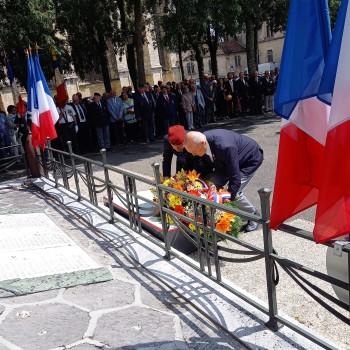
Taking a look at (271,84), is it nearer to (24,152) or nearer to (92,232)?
(24,152)

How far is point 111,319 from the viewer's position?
11.8 ft

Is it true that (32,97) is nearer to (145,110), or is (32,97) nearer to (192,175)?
(192,175)

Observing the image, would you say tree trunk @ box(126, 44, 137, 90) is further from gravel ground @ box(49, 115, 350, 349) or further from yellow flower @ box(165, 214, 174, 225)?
yellow flower @ box(165, 214, 174, 225)

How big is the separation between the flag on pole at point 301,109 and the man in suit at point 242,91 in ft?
46.8

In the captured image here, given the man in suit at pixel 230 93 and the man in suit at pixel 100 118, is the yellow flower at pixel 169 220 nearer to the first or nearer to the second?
the man in suit at pixel 100 118

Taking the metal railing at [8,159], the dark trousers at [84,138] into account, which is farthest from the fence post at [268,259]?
the dark trousers at [84,138]

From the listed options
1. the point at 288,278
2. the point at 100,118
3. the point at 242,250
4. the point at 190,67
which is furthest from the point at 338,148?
the point at 190,67

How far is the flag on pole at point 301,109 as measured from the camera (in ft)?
8.13

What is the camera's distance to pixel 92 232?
5949 millimetres

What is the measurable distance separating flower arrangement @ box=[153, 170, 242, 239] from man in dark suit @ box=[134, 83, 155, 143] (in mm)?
8630

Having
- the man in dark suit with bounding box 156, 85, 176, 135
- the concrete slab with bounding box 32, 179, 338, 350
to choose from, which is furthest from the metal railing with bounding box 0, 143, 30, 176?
the concrete slab with bounding box 32, 179, 338, 350

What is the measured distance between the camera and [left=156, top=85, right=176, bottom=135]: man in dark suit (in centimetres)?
1410

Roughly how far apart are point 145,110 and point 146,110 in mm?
32

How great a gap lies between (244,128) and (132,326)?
11663 millimetres
